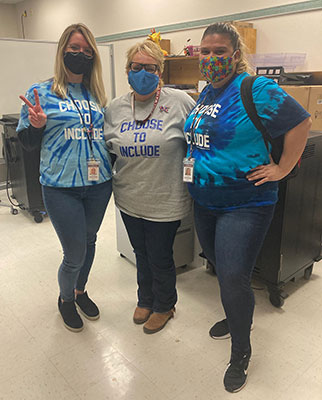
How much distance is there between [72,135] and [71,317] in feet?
3.18

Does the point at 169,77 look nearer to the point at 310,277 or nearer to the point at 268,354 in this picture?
the point at 310,277

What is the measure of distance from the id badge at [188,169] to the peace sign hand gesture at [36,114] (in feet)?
2.02

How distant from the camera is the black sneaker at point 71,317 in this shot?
1.85 metres

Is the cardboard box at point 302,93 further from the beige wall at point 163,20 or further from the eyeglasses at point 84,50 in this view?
the eyeglasses at point 84,50

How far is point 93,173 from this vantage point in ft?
5.18

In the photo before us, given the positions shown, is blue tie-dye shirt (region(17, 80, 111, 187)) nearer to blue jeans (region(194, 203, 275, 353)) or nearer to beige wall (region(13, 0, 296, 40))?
blue jeans (region(194, 203, 275, 353))

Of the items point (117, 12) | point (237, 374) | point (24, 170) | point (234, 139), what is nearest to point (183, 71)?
point (117, 12)

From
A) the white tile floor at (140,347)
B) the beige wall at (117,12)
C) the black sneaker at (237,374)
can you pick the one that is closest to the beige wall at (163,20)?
the beige wall at (117,12)

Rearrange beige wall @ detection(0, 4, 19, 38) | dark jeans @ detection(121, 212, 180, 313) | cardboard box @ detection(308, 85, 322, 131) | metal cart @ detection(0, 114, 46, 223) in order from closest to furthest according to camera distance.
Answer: dark jeans @ detection(121, 212, 180, 313), cardboard box @ detection(308, 85, 322, 131), metal cart @ detection(0, 114, 46, 223), beige wall @ detection(0, 4, 19, 38)

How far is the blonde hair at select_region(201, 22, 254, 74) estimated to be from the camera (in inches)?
50.8

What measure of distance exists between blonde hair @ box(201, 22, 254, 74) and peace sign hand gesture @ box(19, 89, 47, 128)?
0.73m

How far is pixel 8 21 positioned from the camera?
8836 millimetres

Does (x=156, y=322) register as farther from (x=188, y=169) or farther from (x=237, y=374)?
(x=188, y=169)

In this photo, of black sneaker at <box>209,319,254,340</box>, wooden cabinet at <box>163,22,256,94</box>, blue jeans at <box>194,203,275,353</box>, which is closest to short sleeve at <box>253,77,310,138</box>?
blue jeans at <box>194,203,275,353</box>
